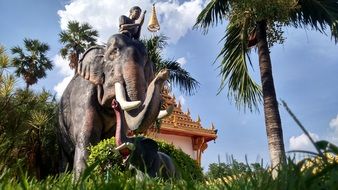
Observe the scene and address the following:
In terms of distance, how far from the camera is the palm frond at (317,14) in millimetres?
10883

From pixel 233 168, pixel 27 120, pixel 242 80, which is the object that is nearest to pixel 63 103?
pixel 27 120

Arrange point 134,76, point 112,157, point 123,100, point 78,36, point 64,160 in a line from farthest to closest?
point 78,36, point 64,160, point 134,76, point 123,100, point 112,157

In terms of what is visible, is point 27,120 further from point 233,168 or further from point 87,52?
point 233,168

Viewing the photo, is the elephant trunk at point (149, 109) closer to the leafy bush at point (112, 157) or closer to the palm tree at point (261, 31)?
the leafy bush at point (112, 157)

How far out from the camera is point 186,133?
1978cm

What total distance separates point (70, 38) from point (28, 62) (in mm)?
1889

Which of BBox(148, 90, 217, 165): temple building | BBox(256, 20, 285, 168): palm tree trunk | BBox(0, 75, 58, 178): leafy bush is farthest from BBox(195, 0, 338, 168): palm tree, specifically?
BBox(148, 90, 217, 165): temple building

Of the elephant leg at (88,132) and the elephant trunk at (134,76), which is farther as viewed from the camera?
the elephant leg at (88,132)

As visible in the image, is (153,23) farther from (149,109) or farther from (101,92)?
(149,109)

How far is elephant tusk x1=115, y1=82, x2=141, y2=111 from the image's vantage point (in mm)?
4191

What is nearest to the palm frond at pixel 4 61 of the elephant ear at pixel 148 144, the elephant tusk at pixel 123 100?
the elephant tusk at pixel 123 100

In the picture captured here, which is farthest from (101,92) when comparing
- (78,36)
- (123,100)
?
(78,36)

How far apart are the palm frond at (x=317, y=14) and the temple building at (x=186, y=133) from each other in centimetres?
848

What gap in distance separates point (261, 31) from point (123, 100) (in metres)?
6.82
